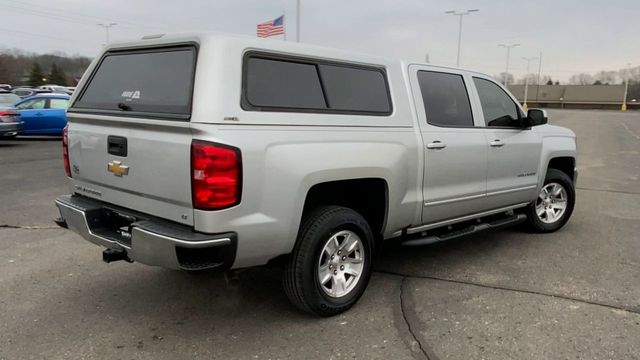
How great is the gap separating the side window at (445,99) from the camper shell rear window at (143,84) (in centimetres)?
209

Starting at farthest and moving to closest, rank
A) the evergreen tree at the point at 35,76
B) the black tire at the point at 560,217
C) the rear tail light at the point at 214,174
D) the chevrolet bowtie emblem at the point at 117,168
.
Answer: the evergreen tree at the point at 35,76 → the black tire at the point at 560,217 → the chevrolet bowtie emblem at the point at 117,168 → the rear tail light at the point at 214,174

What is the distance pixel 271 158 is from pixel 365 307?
4.94ft

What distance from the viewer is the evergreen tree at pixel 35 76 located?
77000mm

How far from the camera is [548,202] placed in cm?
615

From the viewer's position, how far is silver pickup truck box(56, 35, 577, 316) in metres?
3.10

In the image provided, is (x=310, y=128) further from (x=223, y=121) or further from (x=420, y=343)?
(x=420, y=343)

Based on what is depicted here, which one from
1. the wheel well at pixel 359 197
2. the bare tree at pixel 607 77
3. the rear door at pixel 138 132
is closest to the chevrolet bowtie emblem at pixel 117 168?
the rear door at pixel 138 132

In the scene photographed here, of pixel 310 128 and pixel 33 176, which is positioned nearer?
pixel 310 128

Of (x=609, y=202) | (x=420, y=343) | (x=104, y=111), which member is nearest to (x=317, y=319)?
(x=420, y=343)

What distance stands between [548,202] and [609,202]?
101 inches

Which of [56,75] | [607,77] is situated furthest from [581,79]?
[56,75]

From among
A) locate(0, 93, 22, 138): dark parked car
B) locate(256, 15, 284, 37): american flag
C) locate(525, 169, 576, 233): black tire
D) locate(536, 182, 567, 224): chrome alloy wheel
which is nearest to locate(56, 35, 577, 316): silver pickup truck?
locate(525, 169, 576, 233): black tire

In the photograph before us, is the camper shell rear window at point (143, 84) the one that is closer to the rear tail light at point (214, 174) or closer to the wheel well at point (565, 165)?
the rear tail light at point (214, 174)

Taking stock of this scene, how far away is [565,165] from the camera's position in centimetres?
639
